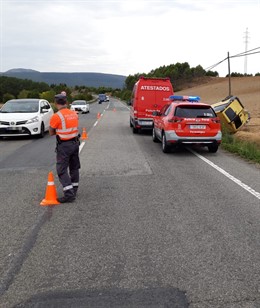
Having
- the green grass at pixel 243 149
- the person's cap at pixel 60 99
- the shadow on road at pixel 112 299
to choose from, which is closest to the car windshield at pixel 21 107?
the green grass at pixel 243 149

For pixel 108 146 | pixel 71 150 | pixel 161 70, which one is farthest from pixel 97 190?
pixel 161 70

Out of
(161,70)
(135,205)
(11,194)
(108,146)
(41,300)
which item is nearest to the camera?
(41,300)

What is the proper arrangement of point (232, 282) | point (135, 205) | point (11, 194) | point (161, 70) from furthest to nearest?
1. point (161, 70)
2. point (11, 194)
3. point (135, 205)
4. point (232, 282)

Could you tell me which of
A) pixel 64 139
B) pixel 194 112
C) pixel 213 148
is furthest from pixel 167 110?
pixel 64 139

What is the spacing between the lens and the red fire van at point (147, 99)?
1709cm

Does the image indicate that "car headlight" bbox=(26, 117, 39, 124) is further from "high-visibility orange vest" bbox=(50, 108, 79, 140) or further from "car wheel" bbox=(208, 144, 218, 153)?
"high-visibility orange vest" bbox=(50, 108, 79, 140)

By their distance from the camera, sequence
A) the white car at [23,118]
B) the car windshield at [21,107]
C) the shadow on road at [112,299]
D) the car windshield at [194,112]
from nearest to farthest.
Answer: the shadow on road at [112,299]
the car windshield at [194,112]
the white car at [23,118]
the car windshield at [21,107]

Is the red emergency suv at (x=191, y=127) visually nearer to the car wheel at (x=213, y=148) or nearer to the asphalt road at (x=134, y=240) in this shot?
the car wheel at (x=213, y=148)

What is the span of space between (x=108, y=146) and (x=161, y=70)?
107m

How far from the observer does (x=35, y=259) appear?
13.4 feet

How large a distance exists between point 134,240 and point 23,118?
11213 millimetres

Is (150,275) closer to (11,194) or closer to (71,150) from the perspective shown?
(71,150)

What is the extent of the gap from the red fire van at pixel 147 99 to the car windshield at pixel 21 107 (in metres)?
4.41

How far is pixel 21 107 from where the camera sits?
1597cm
